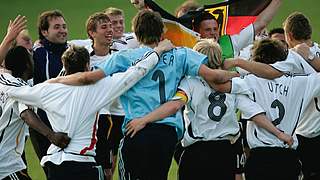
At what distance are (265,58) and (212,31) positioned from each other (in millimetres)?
1286

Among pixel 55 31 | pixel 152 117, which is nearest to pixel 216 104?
pixel 152 117

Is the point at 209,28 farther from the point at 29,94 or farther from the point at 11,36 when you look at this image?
the point at 29,94

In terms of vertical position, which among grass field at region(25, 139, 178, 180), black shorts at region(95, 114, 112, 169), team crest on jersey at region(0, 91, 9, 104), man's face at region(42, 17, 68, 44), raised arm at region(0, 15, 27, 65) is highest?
raised arm at region(0, 15, 27, 65)

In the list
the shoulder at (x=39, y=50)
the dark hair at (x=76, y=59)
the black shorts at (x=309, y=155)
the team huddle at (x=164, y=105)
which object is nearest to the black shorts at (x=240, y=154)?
the team huddle at (x=164, y=105)

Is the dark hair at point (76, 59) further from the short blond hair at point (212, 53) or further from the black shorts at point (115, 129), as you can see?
the black shorts at point (115, 129)

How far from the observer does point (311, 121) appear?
26.3 ft

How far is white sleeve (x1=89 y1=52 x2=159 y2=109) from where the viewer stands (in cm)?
680

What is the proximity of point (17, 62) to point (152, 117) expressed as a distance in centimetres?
143

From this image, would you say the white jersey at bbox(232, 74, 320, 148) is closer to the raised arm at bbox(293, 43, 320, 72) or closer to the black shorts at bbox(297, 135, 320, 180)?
the raised arm at bbox(293, 43, 320, 72)

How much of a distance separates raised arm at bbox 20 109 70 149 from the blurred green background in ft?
32.2

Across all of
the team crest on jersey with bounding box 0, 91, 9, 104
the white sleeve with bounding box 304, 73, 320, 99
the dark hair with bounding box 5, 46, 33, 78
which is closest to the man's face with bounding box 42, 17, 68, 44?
the dark hair with bounding box 5, 46, 33, 78

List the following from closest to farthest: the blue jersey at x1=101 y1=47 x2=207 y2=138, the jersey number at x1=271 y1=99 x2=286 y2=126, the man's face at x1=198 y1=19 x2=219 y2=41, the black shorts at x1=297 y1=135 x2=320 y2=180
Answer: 1. the blue jersey at x1=101 y1=47 x2=207 y2=138
2. the jersey number at x1=271 y1=99 x2=286 y2=126
3. the black shorts at x1=297 y1=135 x2=320 y2=180
4. the man's face at x1=198 y1=19 x2=219 y2=41

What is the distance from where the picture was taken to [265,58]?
734cm

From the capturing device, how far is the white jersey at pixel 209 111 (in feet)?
23.6
